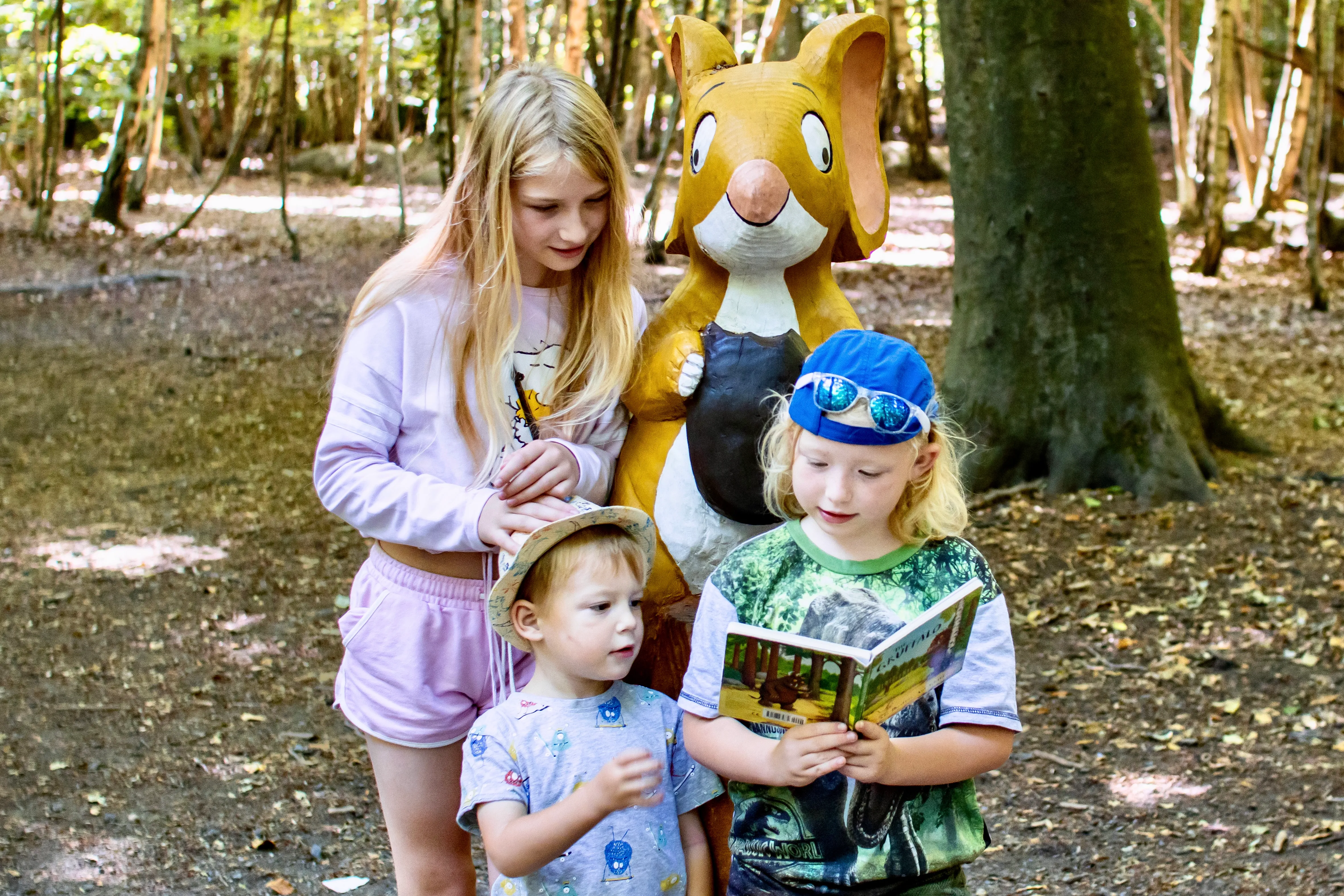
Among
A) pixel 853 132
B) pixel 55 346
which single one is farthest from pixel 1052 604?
pixel 55 346

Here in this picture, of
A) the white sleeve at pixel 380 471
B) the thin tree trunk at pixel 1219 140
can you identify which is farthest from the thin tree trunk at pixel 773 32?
the thin tree trunk at pixel 1219 140

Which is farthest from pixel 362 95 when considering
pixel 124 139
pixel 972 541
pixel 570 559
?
pixel 570 559

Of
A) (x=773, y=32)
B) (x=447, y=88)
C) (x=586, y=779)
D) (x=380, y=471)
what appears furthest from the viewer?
(x=447, y=88)

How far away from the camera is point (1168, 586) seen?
524cm

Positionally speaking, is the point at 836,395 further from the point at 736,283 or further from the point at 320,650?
the point at 320,650

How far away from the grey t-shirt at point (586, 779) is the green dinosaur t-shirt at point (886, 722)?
154 millimetres

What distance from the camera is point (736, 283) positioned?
7.60 feet

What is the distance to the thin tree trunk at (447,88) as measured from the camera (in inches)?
340

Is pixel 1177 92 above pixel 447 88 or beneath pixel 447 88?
above

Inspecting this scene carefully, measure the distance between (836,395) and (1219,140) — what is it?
11123mm

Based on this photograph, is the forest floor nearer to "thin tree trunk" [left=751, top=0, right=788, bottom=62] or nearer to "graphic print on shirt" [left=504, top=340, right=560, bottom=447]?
"graphic print on shirt" [left=504, top=340, right=560, bottom=447]

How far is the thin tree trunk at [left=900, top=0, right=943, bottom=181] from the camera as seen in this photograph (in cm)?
1884

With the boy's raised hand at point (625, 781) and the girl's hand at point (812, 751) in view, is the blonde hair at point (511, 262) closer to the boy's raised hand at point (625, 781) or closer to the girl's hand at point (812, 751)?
the boy's raised hand at point (625, 781)

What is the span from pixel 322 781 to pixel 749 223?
2.71 metres
